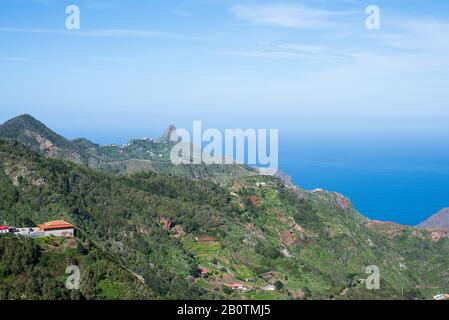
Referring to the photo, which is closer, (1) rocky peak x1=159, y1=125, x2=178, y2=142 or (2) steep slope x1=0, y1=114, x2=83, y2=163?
(2) steep slope x1=0, y1=114, x2=83, y2=163

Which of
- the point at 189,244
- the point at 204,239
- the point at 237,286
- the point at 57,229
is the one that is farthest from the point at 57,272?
the point at 204,239

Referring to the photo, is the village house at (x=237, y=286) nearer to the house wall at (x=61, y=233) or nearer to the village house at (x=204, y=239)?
the village house at (x=204, y=239)

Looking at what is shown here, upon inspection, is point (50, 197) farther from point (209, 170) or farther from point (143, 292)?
point (209, 170)

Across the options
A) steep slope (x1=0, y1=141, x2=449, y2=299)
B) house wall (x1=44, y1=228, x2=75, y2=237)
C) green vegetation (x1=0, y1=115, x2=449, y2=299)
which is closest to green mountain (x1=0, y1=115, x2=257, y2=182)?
green vegetation (x1=0, y1=115, x2=449, y2=299)

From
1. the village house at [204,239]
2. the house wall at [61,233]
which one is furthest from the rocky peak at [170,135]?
the house wall at [61,233]

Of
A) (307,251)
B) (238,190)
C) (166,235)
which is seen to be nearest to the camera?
(166,235)

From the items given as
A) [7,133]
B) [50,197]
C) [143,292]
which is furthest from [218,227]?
[7,133]

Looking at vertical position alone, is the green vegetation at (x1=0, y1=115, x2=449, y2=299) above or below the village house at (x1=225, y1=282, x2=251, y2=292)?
above

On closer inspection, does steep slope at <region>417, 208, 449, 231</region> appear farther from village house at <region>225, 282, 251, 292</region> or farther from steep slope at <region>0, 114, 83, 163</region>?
village house at <region>225, 282, 251, 292</region>
